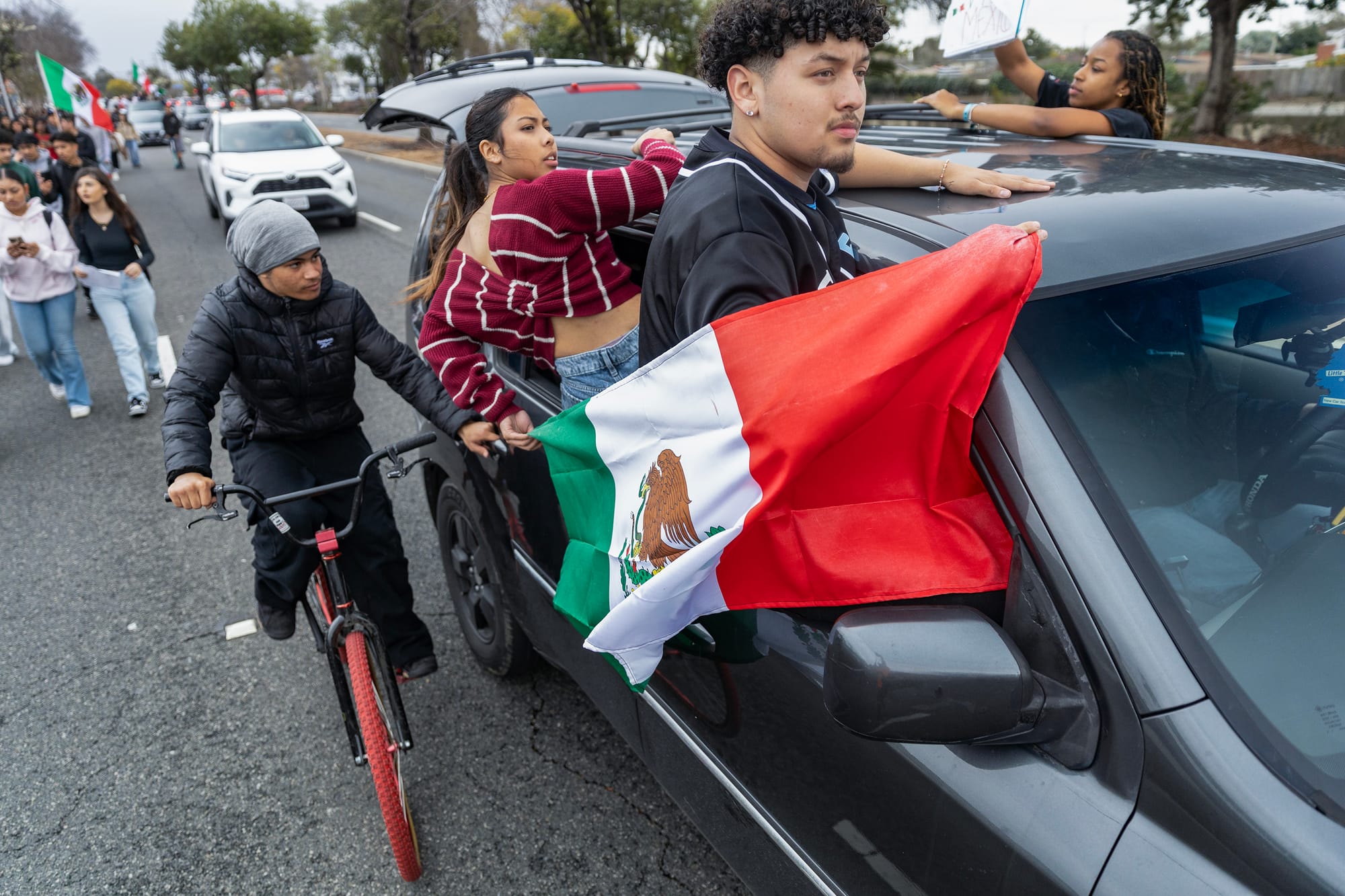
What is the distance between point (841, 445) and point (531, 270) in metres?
1.22

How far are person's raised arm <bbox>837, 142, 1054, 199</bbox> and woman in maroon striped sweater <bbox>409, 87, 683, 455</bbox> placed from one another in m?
0.54

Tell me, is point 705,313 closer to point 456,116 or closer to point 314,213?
point 456,116

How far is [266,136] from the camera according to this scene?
45.9 ft

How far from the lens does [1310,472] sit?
169 cm

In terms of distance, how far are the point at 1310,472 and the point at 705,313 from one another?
114 cm

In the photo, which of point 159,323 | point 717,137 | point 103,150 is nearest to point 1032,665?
point 717,137

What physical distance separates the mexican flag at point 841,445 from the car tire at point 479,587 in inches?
61.5

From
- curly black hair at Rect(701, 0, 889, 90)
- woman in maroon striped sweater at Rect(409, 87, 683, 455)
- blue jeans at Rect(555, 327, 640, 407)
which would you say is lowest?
blue jeans at Rect(555, 327, 640, 407)

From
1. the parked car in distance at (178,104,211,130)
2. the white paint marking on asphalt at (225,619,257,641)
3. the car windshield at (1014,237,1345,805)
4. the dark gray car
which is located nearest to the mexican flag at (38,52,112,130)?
the white paint marking on asphalt at (225,619,257,641)

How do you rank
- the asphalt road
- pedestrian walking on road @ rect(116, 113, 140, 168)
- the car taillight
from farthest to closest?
pedestrian walking on road @ rect(116, 113, 140, 168) < the car taillight < the asphalt road

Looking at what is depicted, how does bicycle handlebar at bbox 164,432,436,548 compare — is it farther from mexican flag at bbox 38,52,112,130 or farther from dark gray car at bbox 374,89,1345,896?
mexican flag at bbox 38,52,112,130

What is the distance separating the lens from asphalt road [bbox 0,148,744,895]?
280cm

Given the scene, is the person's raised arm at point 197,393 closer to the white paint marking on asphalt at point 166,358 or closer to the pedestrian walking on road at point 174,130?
the white paint marking on asphalt at point 166,358

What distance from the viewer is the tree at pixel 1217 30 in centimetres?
1431
